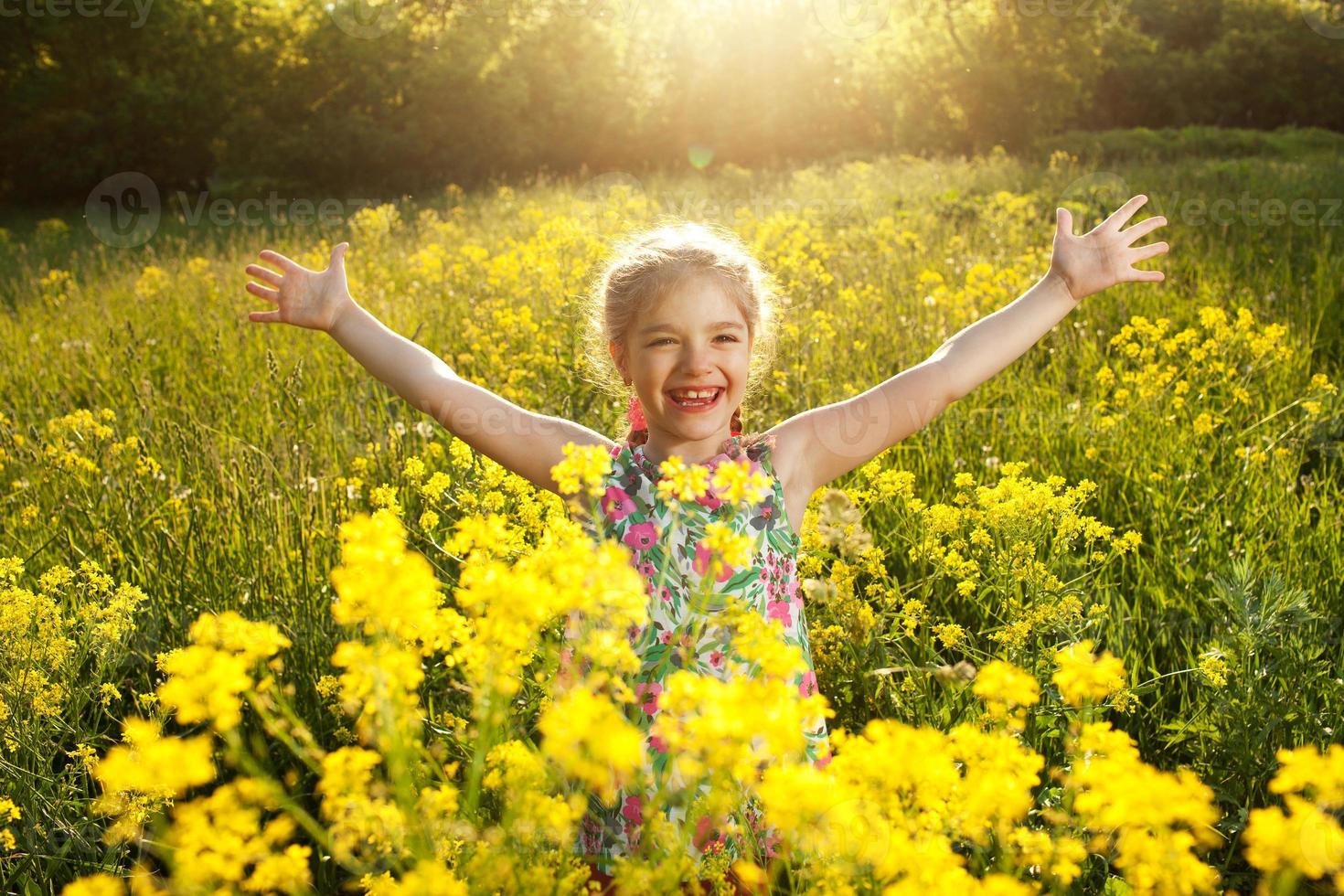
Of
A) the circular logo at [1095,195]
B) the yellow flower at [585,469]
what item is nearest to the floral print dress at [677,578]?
the yellow flower at [585,469]

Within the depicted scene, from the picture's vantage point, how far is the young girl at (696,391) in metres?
1.96

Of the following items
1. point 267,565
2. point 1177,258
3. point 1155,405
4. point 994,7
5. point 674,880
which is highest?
point 994,7

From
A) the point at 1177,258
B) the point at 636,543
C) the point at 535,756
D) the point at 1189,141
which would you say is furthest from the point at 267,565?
the point at 1189,141

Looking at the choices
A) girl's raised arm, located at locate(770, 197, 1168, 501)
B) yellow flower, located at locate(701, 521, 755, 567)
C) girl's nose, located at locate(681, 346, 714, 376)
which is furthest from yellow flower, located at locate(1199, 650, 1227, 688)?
yellow flower, located at locate(701, 521, 755, 567)

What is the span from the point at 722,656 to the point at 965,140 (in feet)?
71.0

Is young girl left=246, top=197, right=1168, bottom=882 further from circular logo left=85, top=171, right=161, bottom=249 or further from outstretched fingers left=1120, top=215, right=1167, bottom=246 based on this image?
circular logo left=85, top=171, right=161, bottom=249

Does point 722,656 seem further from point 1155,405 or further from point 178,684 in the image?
point 1155,405

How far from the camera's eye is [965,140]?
21.1 metres

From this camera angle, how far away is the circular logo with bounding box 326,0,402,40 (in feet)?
54.6

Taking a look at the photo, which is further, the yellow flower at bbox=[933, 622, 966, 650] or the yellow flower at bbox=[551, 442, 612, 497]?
the yellow flower at bbox=[933, 622, 966, 650]

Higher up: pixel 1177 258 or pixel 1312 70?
pixel 1312 70

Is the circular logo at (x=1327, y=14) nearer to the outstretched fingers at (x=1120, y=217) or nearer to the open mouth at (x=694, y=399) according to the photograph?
the outstretched fingers at (x=1120, y=217)

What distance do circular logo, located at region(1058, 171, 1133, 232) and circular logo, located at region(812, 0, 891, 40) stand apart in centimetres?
1447

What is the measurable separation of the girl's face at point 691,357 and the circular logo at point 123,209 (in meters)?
12.1
